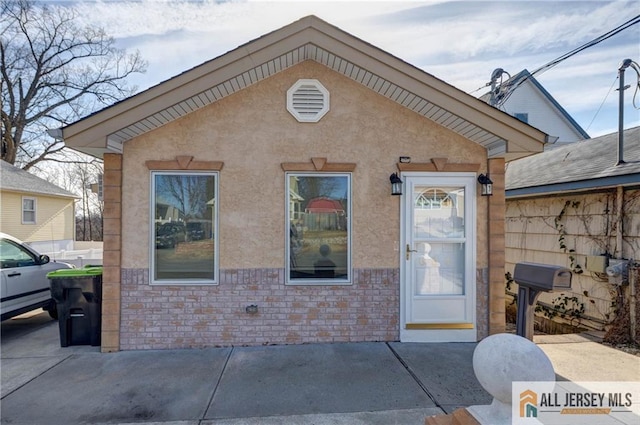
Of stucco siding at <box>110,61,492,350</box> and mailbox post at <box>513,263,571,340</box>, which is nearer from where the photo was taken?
mailbox post at <box>513,263,571,340</box>

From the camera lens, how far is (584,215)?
6.09 metres

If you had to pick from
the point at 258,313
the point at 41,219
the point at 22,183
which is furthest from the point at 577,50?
the point at 41,219

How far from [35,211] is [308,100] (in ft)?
57.4

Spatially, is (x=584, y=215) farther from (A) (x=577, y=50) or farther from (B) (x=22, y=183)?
(B) (x=22, y=183)

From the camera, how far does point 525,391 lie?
6.02ft

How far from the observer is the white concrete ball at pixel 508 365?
1.73 m

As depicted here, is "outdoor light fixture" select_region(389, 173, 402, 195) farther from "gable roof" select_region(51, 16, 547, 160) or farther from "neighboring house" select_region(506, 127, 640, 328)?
"neighboring house" select_region(506, 127, 640, 328)

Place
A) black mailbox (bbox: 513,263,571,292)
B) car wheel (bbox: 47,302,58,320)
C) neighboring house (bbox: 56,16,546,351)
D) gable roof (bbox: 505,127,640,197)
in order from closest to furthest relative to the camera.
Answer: black mailbox (bbox: 513,263,571,292) < neighboring house (bbox: 56,16,546,351) < gable roof (bbox: 505,127,640,197) < car wheel (bbox: 47,302,58,320)

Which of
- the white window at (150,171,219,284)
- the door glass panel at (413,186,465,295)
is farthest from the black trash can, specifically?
the door glass panel at (413,186,465,295)

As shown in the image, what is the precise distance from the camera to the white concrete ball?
1.73 metres

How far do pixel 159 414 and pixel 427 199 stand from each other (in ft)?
14.3

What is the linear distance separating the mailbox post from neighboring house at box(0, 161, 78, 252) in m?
18.2

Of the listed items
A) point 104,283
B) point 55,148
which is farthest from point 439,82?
point 55,148

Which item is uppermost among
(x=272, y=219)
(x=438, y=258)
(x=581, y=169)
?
(x=581, y=169)
